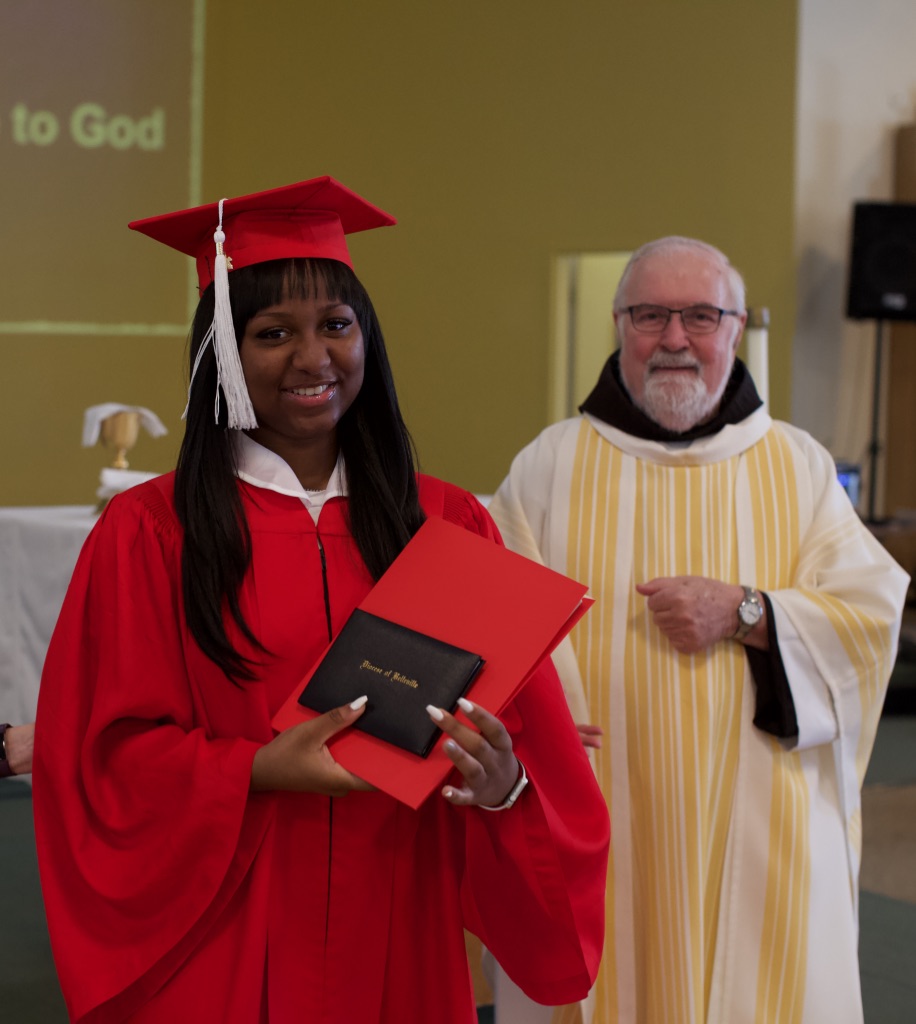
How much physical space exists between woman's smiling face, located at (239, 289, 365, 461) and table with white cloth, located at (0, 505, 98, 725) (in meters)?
2.88

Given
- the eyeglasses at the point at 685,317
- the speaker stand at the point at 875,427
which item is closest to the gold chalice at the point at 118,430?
the eyeglasses at the point at 685,317

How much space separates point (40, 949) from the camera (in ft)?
12.3

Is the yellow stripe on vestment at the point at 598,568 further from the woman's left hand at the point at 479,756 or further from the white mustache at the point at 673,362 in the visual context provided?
the woman's left hand at the point at 479,756

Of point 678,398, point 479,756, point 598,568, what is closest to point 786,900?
point 598,568

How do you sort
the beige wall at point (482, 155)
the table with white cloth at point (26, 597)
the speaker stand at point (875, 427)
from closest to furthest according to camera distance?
the table with white cloth at point (26, 597) < the beige wall at point (482, 155) < the speaker stand at point (875, 427)

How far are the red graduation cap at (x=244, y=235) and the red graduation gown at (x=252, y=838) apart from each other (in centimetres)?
19

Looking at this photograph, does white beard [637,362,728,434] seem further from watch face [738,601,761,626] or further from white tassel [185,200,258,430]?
white tassel [185,200,258,430]

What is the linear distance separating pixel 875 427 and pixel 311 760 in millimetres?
8178

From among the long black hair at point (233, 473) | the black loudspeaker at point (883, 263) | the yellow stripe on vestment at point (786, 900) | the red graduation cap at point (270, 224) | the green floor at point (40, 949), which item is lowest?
the green floor at point (40, 949)

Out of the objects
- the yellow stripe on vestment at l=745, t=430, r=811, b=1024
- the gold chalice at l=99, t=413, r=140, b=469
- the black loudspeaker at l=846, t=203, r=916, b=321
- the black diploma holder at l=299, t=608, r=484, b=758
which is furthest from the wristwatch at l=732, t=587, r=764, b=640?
the black loudspeaker at l=846, t=203, r=916, b=321

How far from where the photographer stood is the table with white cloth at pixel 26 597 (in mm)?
4336

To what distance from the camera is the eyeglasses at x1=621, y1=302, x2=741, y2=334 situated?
264 cm

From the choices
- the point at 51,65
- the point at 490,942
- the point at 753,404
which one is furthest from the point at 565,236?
the point at 490,942

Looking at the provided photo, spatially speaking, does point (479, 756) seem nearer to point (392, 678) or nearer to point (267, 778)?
point (392, 678)
